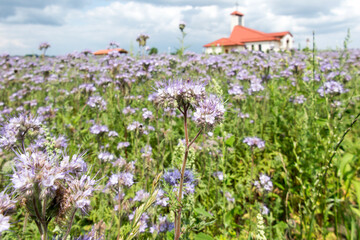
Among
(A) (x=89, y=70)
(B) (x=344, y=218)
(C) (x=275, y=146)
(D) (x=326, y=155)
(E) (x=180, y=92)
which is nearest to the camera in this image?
(E) (x=180, y=92)

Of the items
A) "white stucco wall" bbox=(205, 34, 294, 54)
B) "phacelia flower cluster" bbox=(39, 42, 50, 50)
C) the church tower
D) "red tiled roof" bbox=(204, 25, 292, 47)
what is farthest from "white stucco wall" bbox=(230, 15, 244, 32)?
"phacelia flower cluster" bbox=(39, 42, 50, 50)

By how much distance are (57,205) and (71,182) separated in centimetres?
9

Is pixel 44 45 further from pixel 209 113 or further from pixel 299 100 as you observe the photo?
pixel 209 113

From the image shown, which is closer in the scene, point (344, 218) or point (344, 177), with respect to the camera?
point (344, 218)

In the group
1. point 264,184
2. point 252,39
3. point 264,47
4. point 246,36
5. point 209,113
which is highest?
point 246,36

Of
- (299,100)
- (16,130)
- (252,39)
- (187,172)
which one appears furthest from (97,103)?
(252,39)

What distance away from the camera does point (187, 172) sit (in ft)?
5.62

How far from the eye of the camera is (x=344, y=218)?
261cm

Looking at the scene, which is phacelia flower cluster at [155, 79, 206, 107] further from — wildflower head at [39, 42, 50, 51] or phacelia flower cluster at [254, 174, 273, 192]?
wildflower head at [39, 42, 50, 51]

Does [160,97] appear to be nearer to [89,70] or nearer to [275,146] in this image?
[275,146]

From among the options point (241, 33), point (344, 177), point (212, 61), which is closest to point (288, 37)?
point (241, 33)

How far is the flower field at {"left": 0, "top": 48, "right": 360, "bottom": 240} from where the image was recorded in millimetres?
938

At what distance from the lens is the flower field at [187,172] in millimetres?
938

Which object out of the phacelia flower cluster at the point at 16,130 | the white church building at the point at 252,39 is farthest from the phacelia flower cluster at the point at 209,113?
the white church building at the point at 252,39
